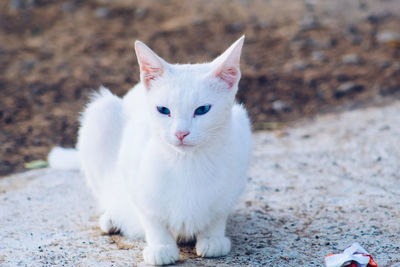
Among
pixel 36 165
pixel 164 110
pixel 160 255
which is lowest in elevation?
pixel 160 255

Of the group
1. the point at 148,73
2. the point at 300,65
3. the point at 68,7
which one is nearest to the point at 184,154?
the point at 148,73

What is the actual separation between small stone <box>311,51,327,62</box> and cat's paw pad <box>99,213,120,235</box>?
412cm

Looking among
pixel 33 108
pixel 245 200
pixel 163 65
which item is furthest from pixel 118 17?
pixel 163 65

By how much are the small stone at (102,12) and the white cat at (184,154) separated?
473cm

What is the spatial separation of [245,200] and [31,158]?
81.4 inches

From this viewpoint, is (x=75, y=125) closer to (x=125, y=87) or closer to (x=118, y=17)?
(x=125, y=87)

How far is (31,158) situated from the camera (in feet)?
16.4

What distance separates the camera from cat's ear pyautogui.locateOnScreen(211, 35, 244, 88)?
2.79 meters

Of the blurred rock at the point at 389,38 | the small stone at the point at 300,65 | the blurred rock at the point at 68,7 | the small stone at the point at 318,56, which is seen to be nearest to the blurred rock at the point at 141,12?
the blurred rock at the point at 68,7

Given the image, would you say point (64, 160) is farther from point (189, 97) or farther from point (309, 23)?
point (309, 23)

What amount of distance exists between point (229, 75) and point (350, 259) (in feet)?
3.60

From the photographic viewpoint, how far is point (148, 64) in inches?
115

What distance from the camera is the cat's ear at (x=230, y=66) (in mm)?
2790

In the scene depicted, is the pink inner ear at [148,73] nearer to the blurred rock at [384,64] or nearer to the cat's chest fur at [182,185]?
the cat's chest fur at [182,185]
